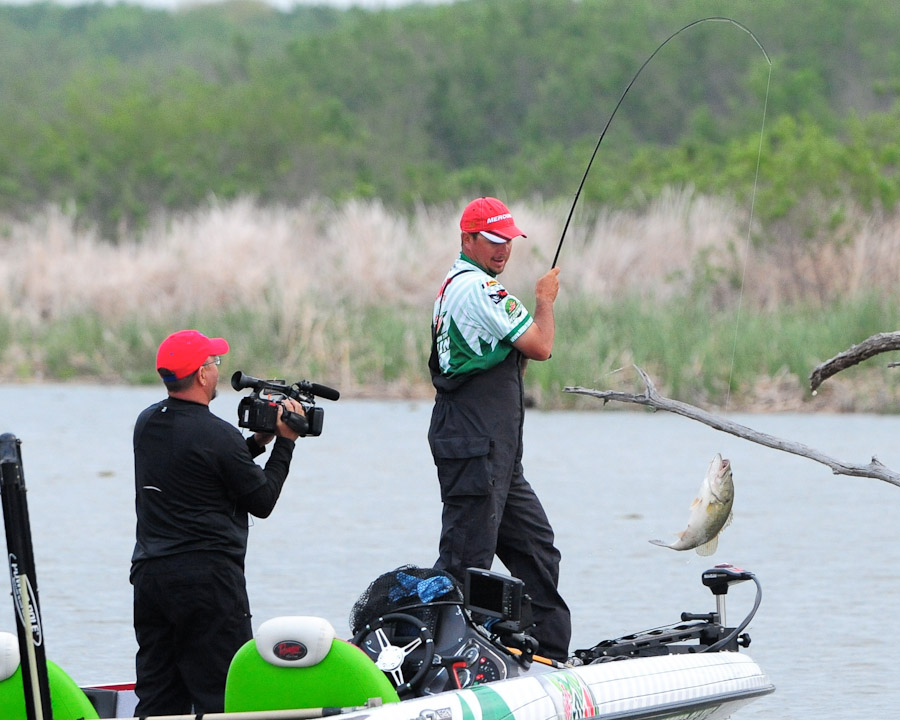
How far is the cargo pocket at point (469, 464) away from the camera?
6238mm

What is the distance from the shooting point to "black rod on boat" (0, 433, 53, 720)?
4.28 metres

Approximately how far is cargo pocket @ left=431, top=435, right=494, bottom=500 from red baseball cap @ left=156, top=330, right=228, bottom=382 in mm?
1228

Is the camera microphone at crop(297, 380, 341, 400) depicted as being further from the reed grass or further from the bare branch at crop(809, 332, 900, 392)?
the reed grass

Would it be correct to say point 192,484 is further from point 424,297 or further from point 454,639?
point 424,297

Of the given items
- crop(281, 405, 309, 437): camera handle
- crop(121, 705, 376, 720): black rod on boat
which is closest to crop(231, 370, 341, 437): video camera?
crop(281, 405, 309, 437): camera handle

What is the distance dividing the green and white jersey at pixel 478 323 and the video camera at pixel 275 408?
26.6 inches

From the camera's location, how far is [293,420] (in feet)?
18.1

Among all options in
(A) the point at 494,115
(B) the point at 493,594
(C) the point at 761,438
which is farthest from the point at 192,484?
(A) the point at 494,115

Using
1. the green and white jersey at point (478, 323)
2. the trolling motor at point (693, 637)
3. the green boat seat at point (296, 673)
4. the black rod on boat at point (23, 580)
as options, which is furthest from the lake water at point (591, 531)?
the black rod on boat at point (23, 580)

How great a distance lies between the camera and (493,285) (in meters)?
6.32

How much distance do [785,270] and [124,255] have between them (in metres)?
8.35

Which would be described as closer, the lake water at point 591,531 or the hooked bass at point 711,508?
the hooked bass at point 711,508

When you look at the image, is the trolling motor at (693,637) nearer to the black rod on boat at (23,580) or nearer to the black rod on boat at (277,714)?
the black rod on boat at (277,714)

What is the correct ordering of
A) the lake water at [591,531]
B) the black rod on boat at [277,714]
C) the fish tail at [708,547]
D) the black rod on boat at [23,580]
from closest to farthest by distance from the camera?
the black rod on boat at [23,580] → the black rod on boat at [277,714] → the fish tail at [708,547] → the lake water at [591,531]
